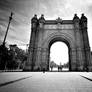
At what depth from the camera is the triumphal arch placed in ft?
65.9

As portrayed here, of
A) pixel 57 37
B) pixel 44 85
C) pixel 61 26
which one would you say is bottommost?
pixel 44 85

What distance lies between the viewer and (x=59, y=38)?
2356 cm

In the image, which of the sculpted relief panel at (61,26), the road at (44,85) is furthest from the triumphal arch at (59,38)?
the road at (44,85)

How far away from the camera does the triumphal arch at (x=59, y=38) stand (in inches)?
790

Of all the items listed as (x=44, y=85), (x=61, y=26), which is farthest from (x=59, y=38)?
(x=44, y=85)

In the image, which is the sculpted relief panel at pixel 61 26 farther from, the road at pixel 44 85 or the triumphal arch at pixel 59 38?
the road at pixel 44 85

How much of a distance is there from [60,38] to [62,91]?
20.9 meters

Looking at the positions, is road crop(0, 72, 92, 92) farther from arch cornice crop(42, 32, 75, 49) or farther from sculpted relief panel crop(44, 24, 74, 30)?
sculpted relief panel crop(44, 24, 74, 30)

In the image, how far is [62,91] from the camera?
11.0 feet

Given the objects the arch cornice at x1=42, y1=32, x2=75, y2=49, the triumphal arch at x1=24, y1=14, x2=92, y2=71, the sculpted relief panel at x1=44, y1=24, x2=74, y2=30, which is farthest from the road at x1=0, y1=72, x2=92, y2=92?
the sculpted relief panel at x1=44, y1=24, x2=74, y2=30

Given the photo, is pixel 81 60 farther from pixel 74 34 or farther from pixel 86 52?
pixel 74 34

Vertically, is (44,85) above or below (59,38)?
below

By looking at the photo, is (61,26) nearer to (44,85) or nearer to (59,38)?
(59,38)

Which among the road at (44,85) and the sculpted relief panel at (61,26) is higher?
the sculpted relief panel at (61,26)
